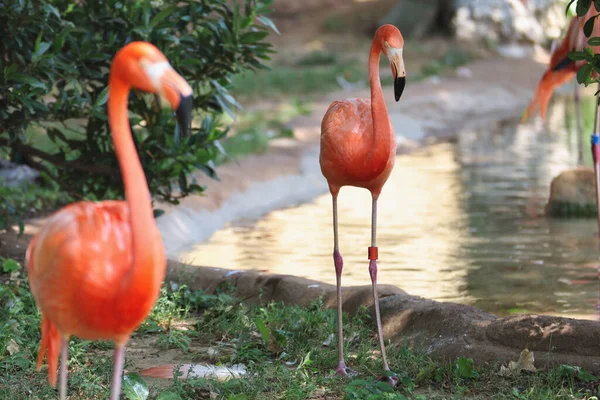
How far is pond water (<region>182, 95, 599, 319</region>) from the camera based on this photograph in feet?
19.3

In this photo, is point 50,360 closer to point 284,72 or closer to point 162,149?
point 162,149

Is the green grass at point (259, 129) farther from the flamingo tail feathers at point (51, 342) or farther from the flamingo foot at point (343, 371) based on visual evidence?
the flamingo tail feathers at point (51, 342)

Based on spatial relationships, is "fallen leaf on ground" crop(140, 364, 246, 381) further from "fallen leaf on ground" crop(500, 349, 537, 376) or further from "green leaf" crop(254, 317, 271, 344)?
"fallen leaf on ground" crop(500, 349, 537, 376)

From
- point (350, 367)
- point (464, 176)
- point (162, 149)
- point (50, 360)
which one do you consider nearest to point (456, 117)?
point (464, 176)

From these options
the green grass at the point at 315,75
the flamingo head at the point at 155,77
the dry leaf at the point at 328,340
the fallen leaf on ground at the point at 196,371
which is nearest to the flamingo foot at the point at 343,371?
the dry leaf at the point at 328,340

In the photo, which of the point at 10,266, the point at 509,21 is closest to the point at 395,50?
the point at 10,266

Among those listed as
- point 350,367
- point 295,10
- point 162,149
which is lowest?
point 350,367

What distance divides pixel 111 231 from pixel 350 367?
1793 mm

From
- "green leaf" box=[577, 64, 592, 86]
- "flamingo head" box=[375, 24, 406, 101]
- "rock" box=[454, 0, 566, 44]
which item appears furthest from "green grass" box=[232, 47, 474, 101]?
"green leaf" box=[577, 64, 592, 86]

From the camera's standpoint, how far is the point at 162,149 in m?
5.62

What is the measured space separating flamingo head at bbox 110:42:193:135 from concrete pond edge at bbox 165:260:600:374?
212 cm

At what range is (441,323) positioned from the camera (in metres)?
4.49

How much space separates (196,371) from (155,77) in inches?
68.8

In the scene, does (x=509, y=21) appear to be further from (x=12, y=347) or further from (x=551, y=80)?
(x=12, y=347)
